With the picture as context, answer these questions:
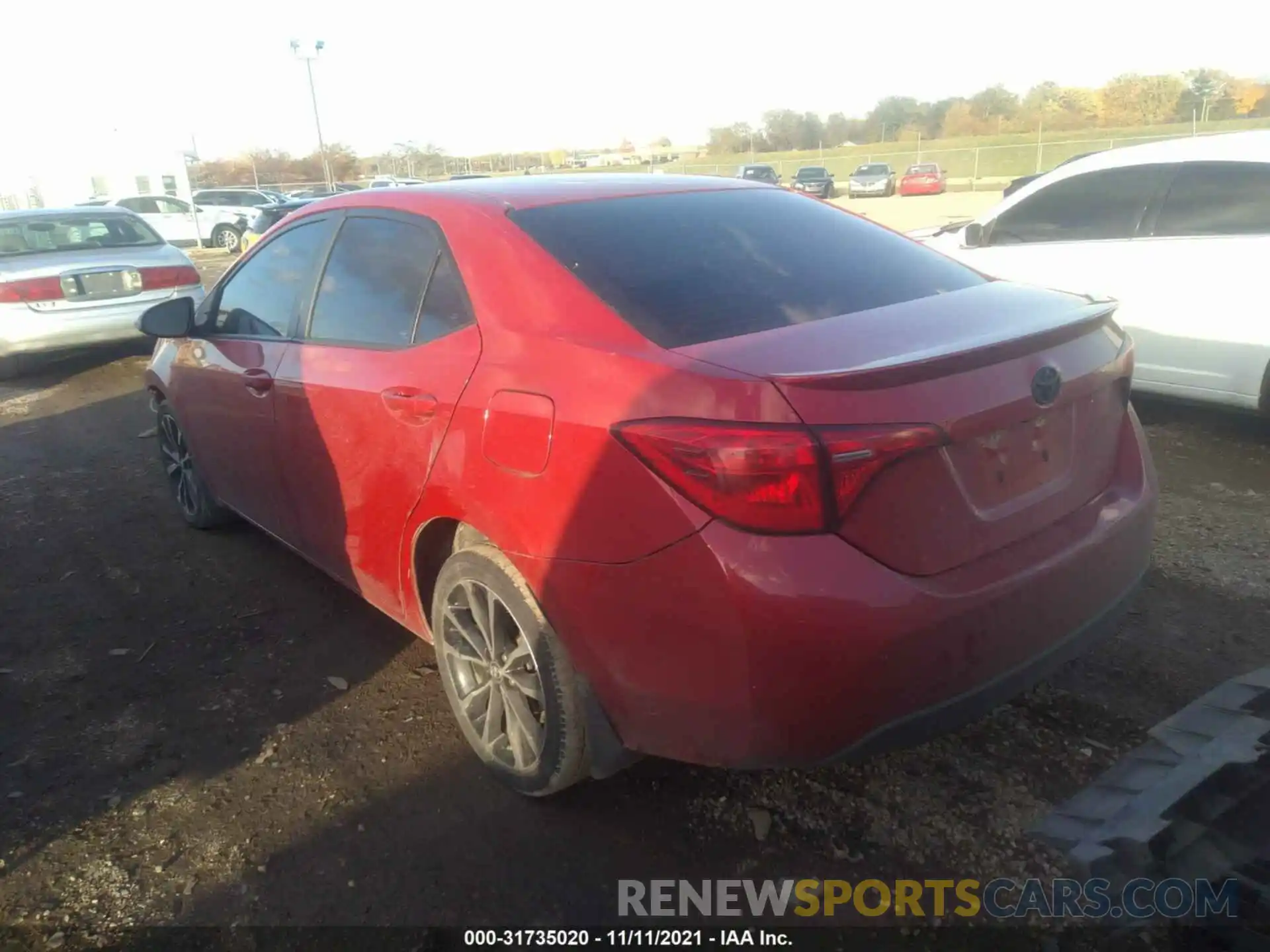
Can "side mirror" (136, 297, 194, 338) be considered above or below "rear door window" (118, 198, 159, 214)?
below

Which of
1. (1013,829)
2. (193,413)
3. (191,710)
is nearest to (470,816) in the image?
(191,710)

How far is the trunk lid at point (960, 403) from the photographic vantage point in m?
2.01

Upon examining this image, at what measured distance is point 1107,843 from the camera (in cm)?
232

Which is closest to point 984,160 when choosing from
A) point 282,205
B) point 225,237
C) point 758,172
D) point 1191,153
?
point 758,172

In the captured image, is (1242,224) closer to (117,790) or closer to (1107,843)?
(1107,843)

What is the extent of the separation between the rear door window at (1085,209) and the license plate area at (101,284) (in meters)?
7.83

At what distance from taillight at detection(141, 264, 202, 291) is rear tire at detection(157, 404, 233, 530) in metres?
5.15

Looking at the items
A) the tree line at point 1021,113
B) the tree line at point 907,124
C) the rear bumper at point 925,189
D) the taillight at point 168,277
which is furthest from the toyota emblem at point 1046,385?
the tree line at point 1021,113

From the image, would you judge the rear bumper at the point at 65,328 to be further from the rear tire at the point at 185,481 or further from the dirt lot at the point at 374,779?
the dirt lot at the point at 374,779

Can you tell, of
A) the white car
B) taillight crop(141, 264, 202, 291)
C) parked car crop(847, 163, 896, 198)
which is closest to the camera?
the white car

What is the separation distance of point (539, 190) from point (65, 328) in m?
7.68

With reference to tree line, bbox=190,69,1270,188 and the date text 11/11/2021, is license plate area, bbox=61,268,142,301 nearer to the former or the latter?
the date text 11/11/2021

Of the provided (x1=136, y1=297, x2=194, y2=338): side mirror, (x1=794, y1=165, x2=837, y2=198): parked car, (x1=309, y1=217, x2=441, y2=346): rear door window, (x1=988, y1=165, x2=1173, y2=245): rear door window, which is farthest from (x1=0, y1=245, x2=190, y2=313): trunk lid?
(x1=794, y1=165, x2=837, y2=198): parked car

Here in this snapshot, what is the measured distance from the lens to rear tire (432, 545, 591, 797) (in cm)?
242
